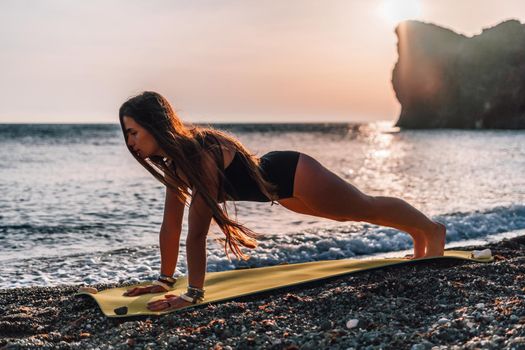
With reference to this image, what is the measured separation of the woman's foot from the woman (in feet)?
0.15

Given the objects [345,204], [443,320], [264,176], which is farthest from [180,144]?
[443,320]

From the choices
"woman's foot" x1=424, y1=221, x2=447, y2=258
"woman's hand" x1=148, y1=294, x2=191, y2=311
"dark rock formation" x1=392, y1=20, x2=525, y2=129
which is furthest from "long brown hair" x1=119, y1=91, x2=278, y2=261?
"dark rock formation" x1=392, y1=20, x2=525, y2=129

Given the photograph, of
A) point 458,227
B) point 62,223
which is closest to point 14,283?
point 62,223

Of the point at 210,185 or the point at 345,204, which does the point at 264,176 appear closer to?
the point at 210,185

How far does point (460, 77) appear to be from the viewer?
76000 millimetres

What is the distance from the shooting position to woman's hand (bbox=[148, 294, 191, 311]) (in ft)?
12.4

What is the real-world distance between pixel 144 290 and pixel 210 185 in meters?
1.05

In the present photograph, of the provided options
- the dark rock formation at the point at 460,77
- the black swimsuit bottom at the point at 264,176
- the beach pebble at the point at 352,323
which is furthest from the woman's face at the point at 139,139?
the dark rock formation at the point at 460,77

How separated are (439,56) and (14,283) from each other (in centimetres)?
7904

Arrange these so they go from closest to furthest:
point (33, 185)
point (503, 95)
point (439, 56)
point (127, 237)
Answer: point (127, 237), point (33, 185), point (503, 95), point (439, 56)

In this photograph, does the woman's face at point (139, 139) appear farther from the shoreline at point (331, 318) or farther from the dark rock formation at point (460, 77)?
the dark rock formation at point (460, 77)

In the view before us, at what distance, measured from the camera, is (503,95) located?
233 feet

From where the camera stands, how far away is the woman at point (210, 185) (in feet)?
12.4

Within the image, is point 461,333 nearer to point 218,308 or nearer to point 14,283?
point 218,308
